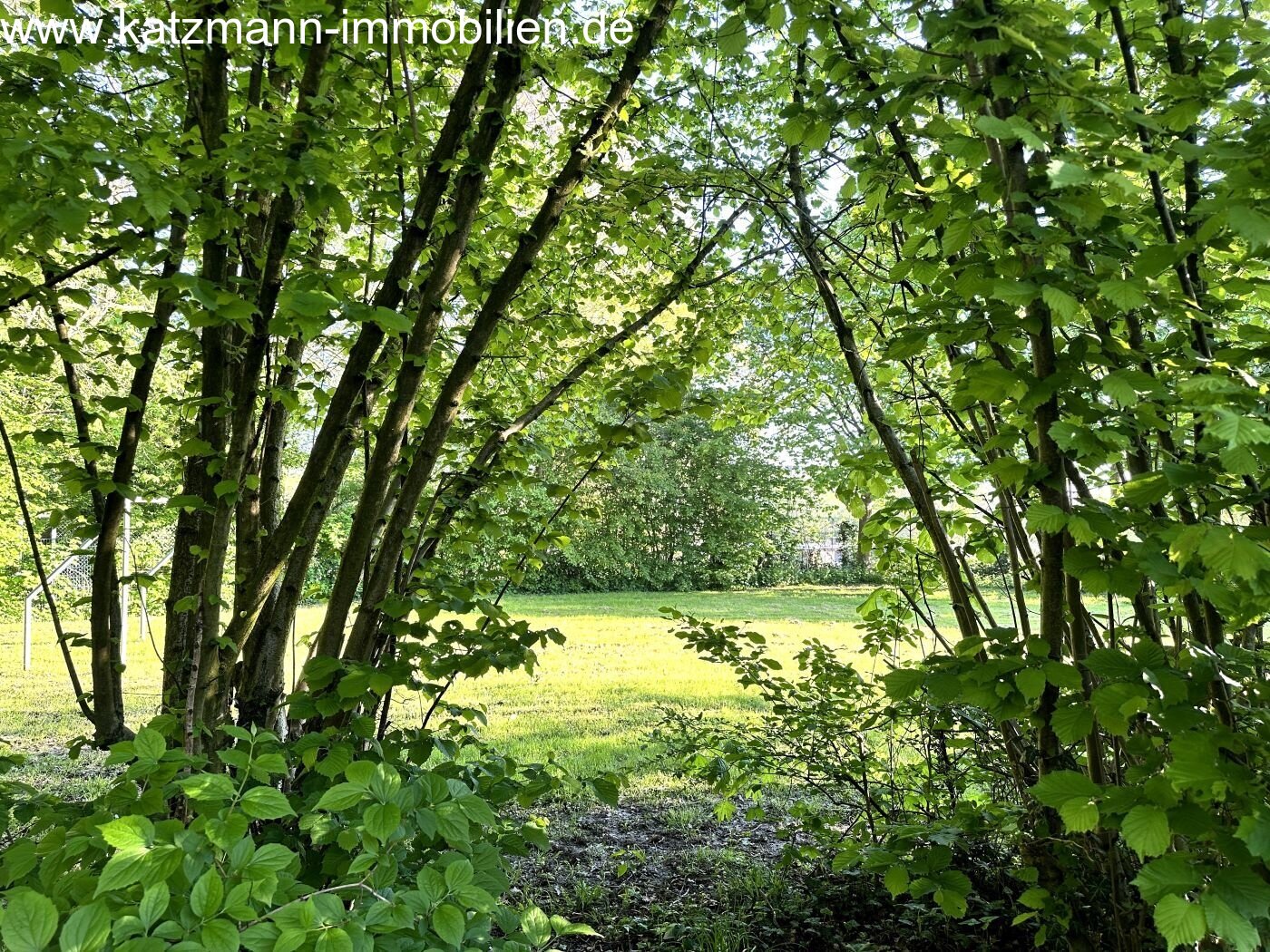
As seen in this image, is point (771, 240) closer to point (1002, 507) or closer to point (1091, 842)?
point (1002, 507)

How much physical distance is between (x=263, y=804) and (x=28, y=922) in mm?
274

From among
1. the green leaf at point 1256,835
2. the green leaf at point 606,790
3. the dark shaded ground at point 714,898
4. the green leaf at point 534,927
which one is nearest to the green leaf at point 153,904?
the green leaf at point 534,927

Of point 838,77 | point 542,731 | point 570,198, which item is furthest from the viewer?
point 542,731

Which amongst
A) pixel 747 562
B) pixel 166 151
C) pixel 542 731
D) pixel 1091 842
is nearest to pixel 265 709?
pixel 166 151

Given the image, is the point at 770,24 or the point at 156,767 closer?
the point at 156,767

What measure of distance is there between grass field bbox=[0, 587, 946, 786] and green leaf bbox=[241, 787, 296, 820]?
1685 millimetres

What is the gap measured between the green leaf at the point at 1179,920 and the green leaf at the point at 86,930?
4.25 feet

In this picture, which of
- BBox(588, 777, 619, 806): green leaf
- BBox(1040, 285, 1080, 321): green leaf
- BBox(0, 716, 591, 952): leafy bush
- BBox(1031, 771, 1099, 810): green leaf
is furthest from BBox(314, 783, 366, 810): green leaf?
BBox(1040, 285, 1080, 321): green leaf

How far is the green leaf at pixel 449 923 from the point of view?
3.41 ft

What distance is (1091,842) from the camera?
190 centimetres

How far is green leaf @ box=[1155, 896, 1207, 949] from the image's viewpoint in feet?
3.25

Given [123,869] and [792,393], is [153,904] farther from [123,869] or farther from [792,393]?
[792,393]

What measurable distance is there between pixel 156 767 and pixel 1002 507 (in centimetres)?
206

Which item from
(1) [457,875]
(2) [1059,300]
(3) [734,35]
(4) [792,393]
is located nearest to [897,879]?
(1) [457,875]
